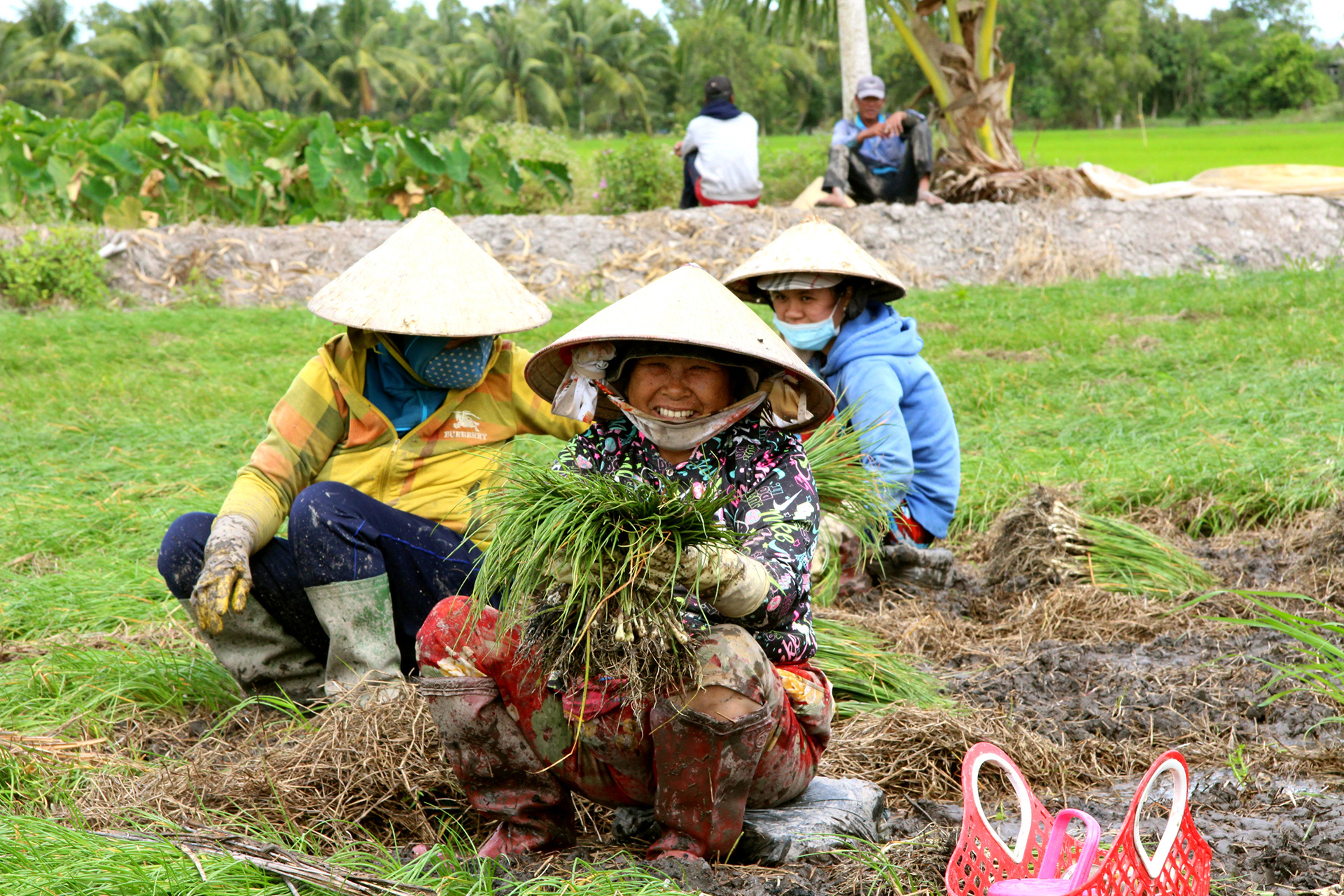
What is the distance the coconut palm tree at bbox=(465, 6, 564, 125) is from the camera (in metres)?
55.6

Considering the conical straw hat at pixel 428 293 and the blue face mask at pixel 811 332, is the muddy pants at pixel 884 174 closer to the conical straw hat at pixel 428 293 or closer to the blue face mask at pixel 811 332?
the blue face mask at pixel 811 332

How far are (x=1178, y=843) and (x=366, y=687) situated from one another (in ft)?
5.88

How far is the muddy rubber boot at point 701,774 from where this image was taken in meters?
1.92

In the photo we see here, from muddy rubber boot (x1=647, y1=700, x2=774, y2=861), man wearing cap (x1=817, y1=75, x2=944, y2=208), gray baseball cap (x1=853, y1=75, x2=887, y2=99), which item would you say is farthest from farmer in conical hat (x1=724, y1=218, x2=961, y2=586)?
man wearing cap (x1=817, y1=75, x2=944, y2=208)

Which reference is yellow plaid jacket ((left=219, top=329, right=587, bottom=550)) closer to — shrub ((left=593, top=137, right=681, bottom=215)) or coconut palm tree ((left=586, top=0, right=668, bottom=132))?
shrub ((left=593, top=137, right=681, bottom=215))

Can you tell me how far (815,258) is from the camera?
3387 mm

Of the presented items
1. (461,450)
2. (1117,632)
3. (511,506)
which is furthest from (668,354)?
(1117,632)

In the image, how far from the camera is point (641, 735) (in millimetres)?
1998

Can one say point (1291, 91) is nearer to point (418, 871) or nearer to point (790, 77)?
point (790, 77)

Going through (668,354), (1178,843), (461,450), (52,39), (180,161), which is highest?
(52,39)

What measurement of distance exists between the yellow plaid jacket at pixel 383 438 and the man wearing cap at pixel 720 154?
307 inches

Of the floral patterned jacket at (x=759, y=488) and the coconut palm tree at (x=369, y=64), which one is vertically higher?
the coconut palm tree at (x=369, y=64)

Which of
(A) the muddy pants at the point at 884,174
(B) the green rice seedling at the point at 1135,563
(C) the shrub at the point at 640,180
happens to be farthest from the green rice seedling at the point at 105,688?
(C) the shrub at the point at 640,180

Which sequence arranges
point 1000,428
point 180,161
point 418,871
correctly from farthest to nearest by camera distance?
point 180,161 → point 1000,428 → point 418,871
